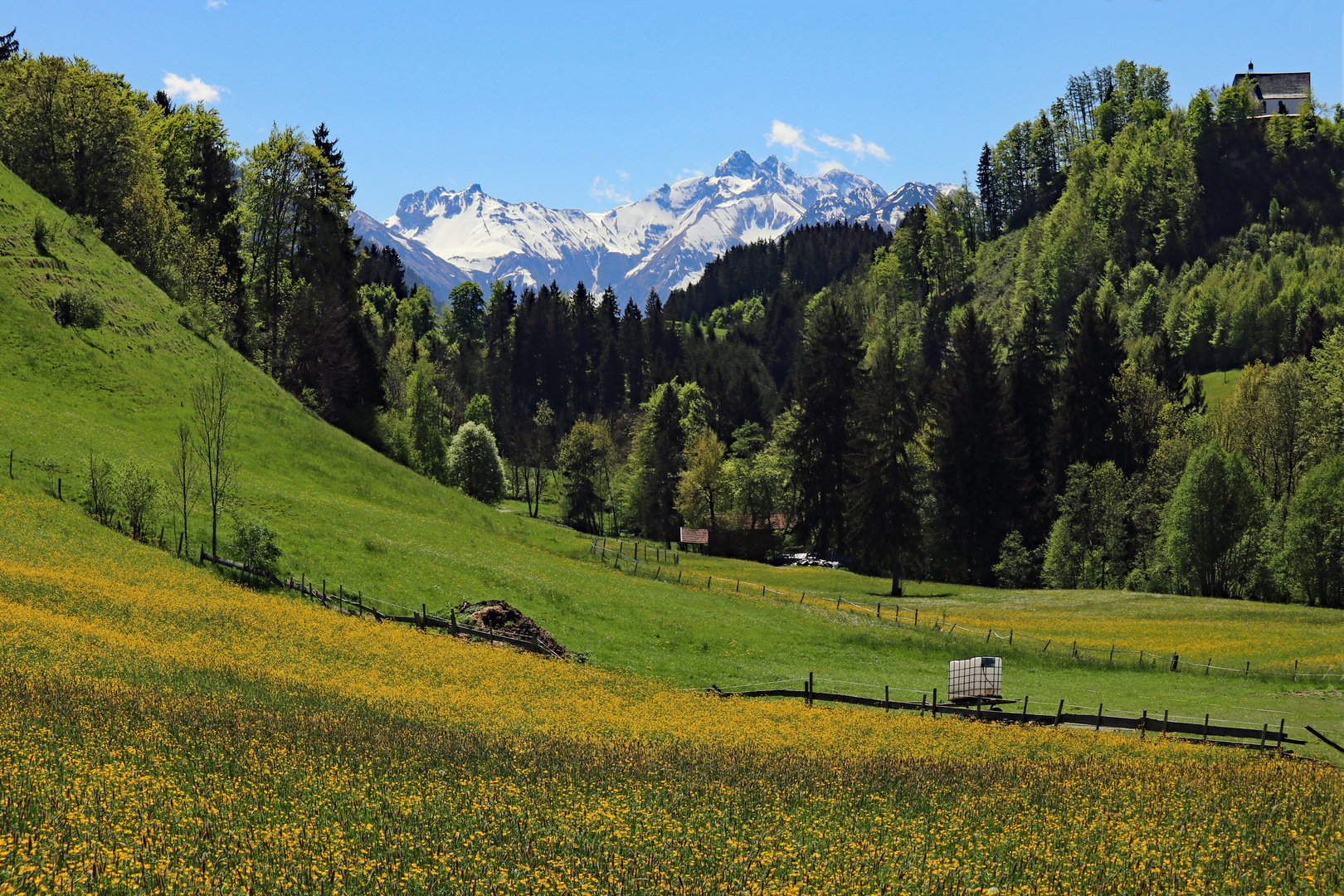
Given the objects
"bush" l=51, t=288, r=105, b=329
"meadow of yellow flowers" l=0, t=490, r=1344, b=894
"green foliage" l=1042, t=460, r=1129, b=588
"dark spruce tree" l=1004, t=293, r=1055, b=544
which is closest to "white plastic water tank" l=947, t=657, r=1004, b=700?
"meadow of yellow flowers" l=0, t=490, r=1344, b=894

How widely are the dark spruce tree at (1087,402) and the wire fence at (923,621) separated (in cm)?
3470

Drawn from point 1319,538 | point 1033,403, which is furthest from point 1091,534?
point 1319,538

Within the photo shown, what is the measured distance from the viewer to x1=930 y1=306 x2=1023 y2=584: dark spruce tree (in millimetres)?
88500

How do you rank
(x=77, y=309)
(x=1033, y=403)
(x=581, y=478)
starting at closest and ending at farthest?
(x=77, y=309) → (x=1033, y=403) → (x=581, y=478)

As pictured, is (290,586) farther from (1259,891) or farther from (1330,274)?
(1330,274)

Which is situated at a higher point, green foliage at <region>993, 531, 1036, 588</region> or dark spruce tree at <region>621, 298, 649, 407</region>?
dark spruce tree at <region>621, 298, 649, 407</region>

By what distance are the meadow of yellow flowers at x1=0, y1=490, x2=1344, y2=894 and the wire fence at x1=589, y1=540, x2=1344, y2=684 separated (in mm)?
22008

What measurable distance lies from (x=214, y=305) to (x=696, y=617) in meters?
56.7

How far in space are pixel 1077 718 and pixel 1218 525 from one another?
49.2 m

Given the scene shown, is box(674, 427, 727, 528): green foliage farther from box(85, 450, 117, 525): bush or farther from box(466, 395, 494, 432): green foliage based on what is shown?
box(85, 450, 117, 525): bush

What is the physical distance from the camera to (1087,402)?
89.3 meters

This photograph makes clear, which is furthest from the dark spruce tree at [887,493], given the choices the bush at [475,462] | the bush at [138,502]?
the bush at [475,462]

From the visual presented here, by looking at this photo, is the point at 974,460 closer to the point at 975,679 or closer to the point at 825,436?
the point at 825,436

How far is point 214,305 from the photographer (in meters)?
80.1
